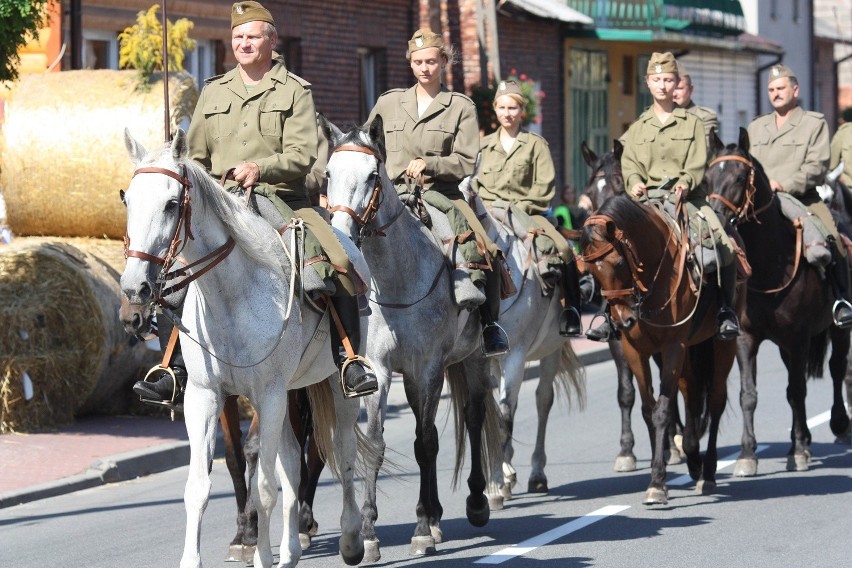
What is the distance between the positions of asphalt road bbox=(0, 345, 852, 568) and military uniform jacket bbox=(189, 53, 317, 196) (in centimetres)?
231

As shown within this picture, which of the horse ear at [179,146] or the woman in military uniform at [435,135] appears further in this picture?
the woman in military uniform at [435,135]

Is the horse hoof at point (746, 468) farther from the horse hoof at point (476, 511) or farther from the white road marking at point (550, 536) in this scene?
the horse hoof at point (476, 511)

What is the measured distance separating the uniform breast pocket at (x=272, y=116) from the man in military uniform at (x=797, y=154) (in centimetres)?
569

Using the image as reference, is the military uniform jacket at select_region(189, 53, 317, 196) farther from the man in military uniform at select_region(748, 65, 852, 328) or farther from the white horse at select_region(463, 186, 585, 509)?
the man in military uniform at select_region(748, 65, 852, 328)

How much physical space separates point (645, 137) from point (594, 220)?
4.68 feet

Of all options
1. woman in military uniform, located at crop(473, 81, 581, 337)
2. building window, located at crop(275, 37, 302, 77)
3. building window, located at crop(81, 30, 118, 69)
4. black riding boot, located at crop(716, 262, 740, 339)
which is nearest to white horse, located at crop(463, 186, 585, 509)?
woman in military uniform, located at crop(473, 81, 581, 337)

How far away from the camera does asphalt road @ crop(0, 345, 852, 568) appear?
8.98 metres

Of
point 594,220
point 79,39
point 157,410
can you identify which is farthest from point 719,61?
point 594,220

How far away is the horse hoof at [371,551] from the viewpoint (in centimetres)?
879

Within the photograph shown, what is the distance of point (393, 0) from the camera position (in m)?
26.6

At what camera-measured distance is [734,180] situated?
1184cm

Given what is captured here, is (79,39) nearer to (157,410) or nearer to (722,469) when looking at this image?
(157,410)

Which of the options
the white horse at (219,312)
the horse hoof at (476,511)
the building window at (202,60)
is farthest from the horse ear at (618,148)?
the building window at (202,60)

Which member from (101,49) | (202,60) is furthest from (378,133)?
(202,60)
